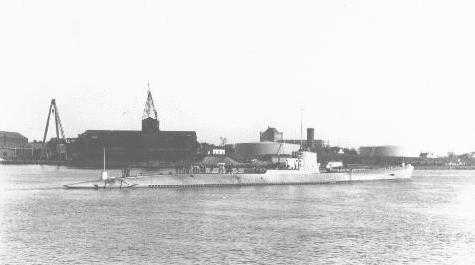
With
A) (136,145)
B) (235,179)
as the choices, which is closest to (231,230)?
(235,179)

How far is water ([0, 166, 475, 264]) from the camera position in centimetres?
2979

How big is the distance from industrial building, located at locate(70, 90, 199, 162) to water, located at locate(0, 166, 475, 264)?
384 ft

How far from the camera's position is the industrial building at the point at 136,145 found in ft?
589

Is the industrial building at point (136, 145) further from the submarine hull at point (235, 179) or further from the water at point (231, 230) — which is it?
the water at point (231, 230)

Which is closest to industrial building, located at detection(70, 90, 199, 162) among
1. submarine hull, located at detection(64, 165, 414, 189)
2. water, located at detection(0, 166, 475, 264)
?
submarine hull, located at detection(64, 165, 414, 189)

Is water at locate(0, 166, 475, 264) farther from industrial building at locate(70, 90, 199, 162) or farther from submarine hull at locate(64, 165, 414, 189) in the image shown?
industrial building at locate(70, 90, 199, 162)

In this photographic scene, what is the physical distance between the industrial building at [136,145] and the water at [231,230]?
384 feet

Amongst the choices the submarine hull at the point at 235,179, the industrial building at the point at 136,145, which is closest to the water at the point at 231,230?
the submarine hull at the point at 235,179

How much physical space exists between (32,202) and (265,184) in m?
40.8

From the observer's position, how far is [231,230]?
38156 mm

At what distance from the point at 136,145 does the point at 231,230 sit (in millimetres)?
146477

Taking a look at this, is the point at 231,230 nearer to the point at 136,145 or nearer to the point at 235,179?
the point at 235,179

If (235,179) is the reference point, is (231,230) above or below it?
below

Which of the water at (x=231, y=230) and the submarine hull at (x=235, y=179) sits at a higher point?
the submarine hull at (x=235, y=179)
